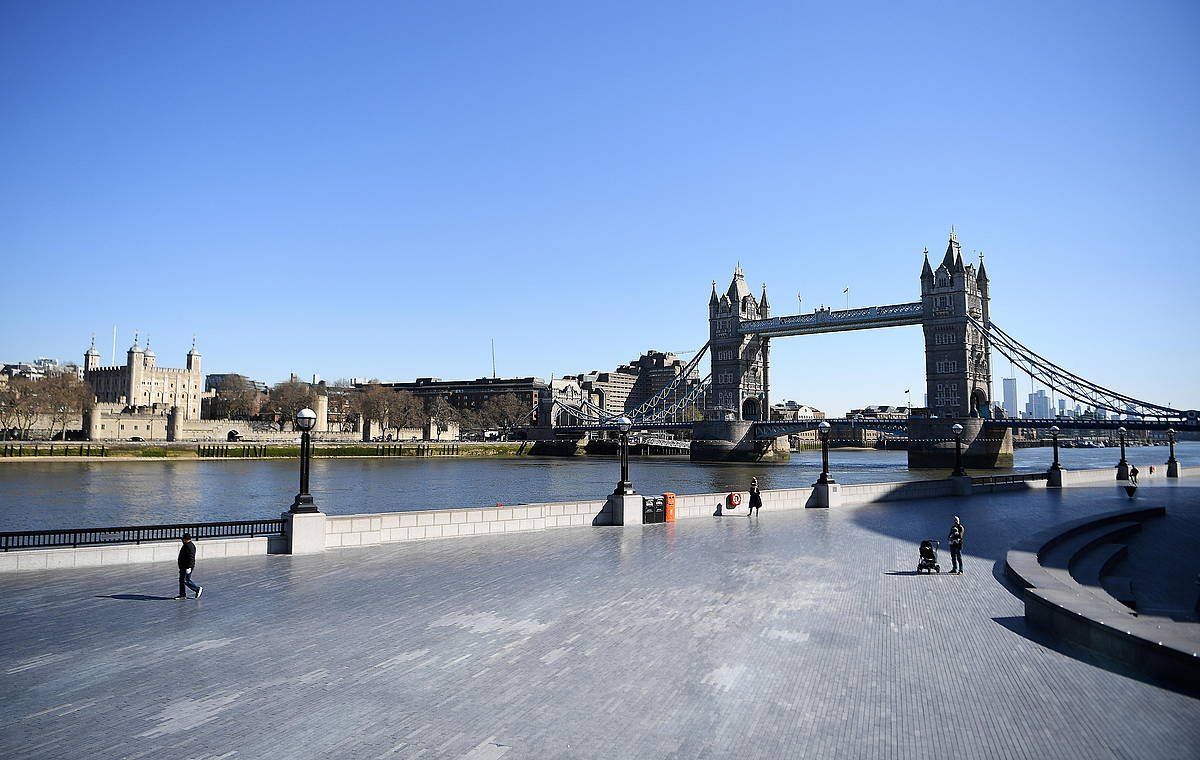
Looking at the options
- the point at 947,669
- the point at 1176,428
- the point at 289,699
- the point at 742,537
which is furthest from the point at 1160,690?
the point at 1176,428

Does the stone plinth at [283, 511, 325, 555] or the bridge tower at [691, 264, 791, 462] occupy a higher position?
the bridge tower at [691, 264, 791, 462]

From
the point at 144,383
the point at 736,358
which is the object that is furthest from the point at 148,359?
the point at 736,358

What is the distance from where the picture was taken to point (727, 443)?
109625 millimetres

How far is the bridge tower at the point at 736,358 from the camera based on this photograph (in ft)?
424

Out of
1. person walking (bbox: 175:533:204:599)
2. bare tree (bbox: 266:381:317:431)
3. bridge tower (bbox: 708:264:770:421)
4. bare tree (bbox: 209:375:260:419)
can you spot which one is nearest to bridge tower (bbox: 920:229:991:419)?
bridge tower (bbox: 708:264:770:421)

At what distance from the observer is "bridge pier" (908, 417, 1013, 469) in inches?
3467

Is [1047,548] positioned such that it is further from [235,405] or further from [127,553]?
[235,405]

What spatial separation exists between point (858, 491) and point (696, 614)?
20892 mm

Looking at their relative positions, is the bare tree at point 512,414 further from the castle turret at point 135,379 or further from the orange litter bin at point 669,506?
the orange litter bin at point 669,506

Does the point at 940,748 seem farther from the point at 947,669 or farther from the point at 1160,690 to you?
the point at 1160,690

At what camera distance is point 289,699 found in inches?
301

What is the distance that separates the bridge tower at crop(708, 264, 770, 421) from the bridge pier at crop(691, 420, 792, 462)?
1470 cm

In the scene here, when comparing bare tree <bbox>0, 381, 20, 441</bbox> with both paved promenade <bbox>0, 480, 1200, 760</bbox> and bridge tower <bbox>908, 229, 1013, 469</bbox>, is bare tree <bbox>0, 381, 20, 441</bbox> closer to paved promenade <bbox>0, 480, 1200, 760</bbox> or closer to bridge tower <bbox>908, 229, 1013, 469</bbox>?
paved promenade <bbox>0, 480, 1200, 760</bbox>

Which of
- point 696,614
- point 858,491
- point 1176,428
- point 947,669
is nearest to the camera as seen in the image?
point 947,669
